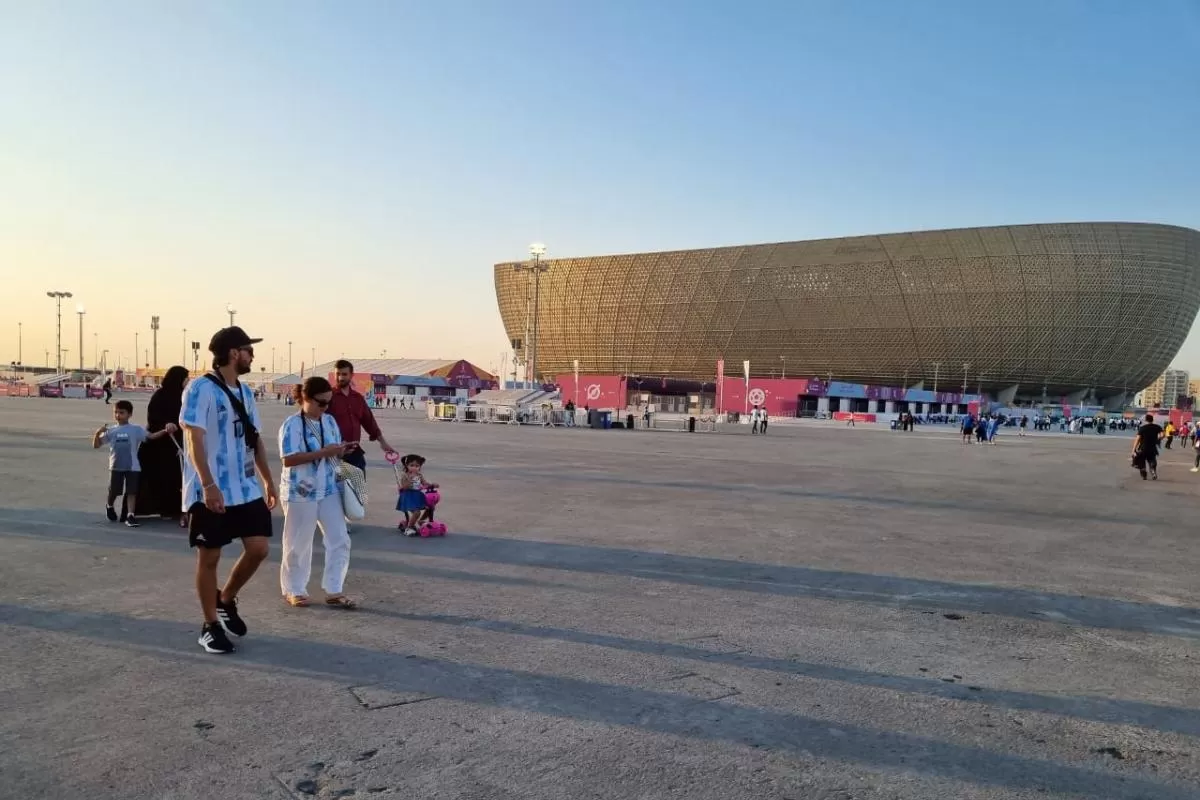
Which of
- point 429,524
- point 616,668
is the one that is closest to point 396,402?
point 429,524

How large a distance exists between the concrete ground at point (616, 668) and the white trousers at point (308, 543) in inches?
9.3

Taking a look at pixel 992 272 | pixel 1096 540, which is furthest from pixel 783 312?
pixel 1096 540

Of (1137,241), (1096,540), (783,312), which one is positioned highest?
(1137,241)

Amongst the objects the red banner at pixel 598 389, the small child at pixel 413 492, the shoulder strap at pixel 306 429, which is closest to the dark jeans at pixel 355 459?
the small child at pixel 413 492

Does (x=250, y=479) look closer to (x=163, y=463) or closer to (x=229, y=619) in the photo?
(x=229, y=619)

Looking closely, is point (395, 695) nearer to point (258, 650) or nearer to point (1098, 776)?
point (258, 650)

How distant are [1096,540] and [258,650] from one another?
28.2 ft

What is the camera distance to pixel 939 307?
101 metres

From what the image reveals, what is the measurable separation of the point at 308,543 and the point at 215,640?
1.00 meters

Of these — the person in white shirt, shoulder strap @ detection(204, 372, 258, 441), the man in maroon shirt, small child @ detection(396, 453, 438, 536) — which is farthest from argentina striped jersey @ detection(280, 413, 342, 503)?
small child @ detection(396, 453, 438, 536)

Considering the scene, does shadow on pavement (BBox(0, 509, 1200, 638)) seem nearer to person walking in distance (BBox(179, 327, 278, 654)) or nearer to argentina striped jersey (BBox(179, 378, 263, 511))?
Result: person walking in distance (BBox(179, 327, 278, 654))

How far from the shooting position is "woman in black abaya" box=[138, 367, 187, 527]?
7.75 meters

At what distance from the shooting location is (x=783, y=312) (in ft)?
357

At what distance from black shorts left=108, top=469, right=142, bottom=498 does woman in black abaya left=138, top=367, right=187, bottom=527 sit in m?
0.06
